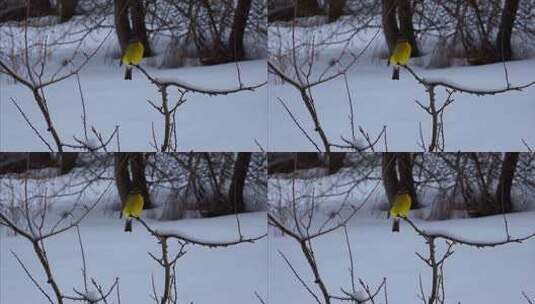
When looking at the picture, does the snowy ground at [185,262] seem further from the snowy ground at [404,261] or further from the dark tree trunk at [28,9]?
the dark tree trunk at [28,9]

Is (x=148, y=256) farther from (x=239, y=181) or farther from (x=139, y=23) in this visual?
(x=139, y=23)

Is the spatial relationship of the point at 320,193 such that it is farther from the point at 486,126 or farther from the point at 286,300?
the point at 486,126

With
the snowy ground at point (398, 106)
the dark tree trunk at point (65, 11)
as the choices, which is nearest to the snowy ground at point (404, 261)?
the snowy ground at point (398, 106)

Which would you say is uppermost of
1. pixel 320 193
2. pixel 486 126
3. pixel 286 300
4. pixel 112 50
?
pixel 112 50

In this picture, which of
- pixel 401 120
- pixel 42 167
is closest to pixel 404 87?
pixel 401 120

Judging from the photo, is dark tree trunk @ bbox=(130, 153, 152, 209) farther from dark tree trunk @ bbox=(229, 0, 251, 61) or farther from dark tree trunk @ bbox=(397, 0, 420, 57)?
dark tree trunk @ bbox=(397, 0, 420, 57)

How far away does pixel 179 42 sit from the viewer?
110 inches

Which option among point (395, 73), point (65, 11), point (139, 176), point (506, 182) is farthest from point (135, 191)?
point (506, 182)

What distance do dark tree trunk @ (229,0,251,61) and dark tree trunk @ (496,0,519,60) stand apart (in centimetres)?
82

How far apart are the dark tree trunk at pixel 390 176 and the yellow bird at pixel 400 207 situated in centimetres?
2

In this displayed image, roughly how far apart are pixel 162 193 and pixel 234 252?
31 centimetres

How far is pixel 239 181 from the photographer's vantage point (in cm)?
279

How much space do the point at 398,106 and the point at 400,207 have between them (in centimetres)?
33

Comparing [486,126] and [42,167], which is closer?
[486,126]
